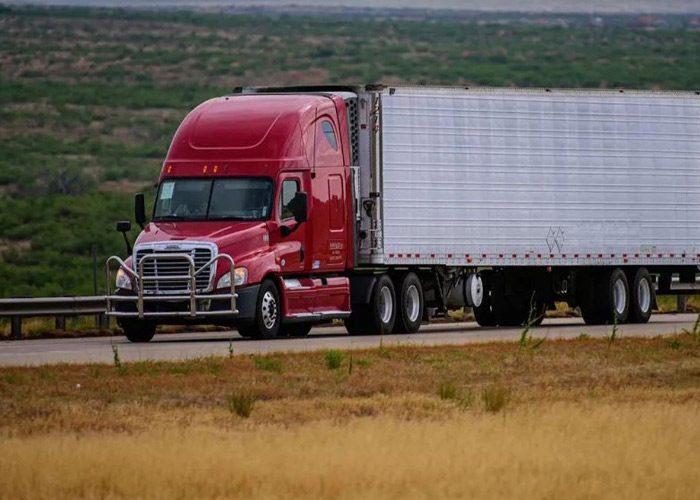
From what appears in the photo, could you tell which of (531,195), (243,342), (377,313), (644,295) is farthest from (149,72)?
(243,342)

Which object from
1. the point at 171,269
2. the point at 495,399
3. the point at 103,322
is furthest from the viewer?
the point at 103,322

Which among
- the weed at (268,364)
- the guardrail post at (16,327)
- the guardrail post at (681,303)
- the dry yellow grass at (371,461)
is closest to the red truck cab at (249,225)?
the guardrail post at (16,327)

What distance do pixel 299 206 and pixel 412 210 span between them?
317 cm

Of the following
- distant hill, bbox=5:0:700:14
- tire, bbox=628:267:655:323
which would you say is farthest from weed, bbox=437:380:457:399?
distant hill, bbox=5:0:700:14

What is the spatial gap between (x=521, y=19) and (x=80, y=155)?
261ft

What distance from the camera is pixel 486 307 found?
112ft

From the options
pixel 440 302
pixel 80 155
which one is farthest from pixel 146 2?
pixel 440 302

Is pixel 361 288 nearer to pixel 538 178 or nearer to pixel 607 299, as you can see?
pixel 538 178

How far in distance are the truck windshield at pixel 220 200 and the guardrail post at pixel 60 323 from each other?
496cm

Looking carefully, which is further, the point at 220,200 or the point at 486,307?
the point at 486,307

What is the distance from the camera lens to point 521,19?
15638cm

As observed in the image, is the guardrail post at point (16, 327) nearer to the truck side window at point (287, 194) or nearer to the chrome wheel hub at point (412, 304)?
the truck side window at point (287, 194)

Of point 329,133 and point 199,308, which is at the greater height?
point 329,133

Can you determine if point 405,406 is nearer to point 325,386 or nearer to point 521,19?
point 325,386
